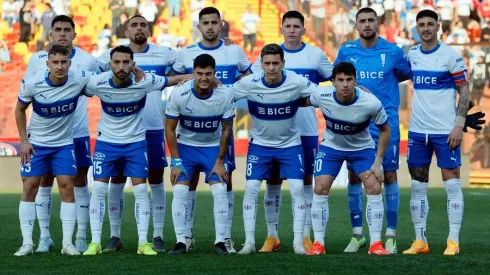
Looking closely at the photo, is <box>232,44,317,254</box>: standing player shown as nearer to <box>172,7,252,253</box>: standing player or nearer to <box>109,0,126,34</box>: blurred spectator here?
<box>172,7,252,253</box>: standing player

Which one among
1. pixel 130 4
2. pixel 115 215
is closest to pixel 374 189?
pixel 115 215

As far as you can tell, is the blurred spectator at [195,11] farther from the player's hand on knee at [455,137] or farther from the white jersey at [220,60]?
the player's hand on knee at [455,137]

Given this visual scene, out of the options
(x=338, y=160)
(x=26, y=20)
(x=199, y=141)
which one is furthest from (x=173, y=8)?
(x=338, y=160)

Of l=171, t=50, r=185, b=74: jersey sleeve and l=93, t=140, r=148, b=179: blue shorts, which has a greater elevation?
l=171, t=50, r=185, b=74: jersey sleeve

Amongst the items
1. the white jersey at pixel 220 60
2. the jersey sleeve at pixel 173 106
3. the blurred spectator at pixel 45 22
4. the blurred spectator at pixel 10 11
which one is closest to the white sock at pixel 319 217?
the jersey sleeve at pixel 173 106

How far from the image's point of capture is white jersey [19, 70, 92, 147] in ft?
32.1

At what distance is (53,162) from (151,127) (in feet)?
4.14

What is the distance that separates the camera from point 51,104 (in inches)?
386

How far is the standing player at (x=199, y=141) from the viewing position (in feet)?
32.3

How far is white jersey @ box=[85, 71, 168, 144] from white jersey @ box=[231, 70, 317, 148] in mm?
937

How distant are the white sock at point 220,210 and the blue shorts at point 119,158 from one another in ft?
2.39

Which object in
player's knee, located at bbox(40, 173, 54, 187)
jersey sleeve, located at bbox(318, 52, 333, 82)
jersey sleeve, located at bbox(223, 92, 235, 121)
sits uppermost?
jersey sleeve, located at bbox(318, 52, 333, 82)

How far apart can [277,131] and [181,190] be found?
111 cm

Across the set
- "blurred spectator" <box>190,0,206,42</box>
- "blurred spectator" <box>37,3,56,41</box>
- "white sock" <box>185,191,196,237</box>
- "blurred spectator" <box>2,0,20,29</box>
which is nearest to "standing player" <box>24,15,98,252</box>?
"white sock" <box>185,191,196,237</box>
